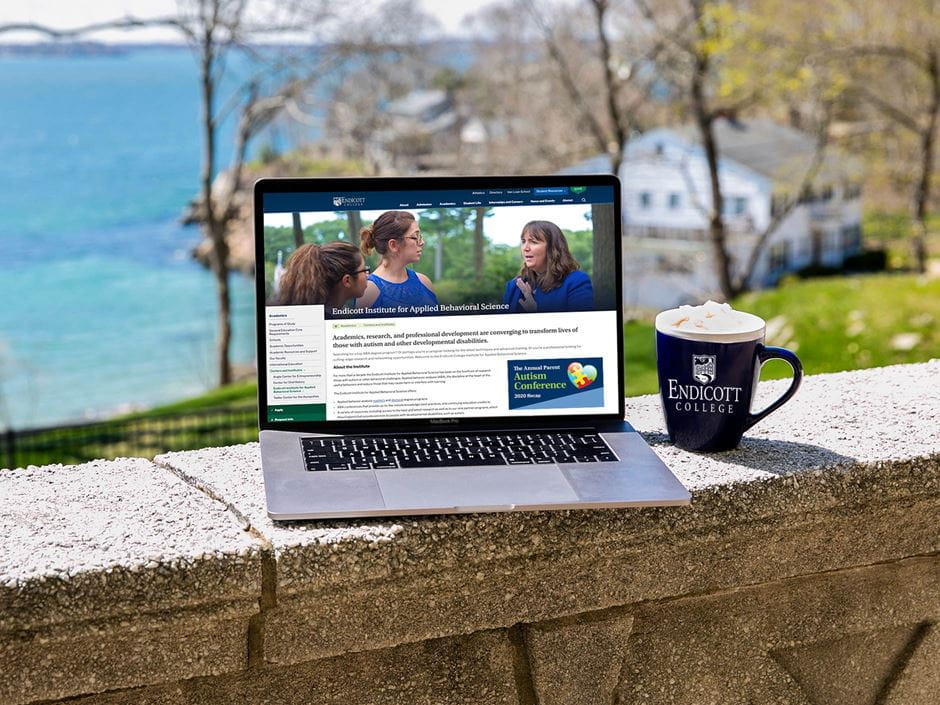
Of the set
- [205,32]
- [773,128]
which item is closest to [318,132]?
[205,32]

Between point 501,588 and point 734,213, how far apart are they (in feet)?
85.4

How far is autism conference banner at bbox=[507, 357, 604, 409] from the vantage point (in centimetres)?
162

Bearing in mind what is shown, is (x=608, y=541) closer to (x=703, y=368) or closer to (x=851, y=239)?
(x=703, y=368)

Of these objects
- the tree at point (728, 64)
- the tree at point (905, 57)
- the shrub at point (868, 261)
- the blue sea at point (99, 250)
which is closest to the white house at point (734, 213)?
the shrub at point (868, 261)

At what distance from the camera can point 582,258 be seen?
1.63 m

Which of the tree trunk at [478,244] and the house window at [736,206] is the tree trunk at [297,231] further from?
the house window at [736,206]

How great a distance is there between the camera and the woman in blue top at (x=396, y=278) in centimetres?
159

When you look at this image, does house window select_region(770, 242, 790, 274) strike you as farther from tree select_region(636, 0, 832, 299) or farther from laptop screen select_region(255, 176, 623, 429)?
laptop screen select_region(255, 176, 623, 429)

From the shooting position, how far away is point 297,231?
Answer: 1.61 m

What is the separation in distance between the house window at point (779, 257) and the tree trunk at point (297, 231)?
82.8 feet

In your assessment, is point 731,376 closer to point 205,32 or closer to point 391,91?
point 205,32

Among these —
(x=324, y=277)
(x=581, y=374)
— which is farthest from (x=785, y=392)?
(x=324, y=277)

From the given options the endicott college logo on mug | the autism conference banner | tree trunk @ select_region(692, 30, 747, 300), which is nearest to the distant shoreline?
tree trunk @ select_region(692, 30, 747, 300)

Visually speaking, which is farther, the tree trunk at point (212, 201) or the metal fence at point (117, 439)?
the tree trunk at point (212, 201)
